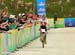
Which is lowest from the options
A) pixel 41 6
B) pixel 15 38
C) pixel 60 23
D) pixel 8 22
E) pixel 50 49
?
pixel 60 23

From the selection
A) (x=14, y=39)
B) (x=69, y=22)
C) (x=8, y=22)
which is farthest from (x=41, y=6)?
(x=14, y=39)

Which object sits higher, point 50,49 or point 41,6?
point 41,6

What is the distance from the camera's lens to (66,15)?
192 feet

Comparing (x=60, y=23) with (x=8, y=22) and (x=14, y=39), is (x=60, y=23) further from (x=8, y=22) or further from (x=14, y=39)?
(x=14, y=39)

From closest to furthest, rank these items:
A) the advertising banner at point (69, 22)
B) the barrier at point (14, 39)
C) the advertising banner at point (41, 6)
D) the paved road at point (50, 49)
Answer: the barrier at point (14, 39)
the paved road at point (50, 49)
the advertising banner at point (41, 6)
the advertising banner at point (69, 22)

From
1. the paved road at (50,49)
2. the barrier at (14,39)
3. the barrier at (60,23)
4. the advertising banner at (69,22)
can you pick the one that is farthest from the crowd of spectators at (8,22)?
the advertising banner at (69,22)

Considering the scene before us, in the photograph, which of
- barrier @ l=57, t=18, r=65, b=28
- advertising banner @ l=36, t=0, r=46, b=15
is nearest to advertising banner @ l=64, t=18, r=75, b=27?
barrier @ l=57, t=18, r=65, b=28

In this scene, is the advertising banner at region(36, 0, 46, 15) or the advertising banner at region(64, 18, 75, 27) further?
the advertising banner at region(64, 18, 75, 27)

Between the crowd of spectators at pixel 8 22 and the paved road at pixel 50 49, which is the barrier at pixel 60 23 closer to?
the paved road at pixel 50 49

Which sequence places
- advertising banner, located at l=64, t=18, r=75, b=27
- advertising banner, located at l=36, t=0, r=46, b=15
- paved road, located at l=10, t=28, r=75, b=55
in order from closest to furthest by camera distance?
1. paved road, located at l=10, t=28, r=75, b=55
2. advertising banner, located at l=36, t=0, r=46, b=15
3. advertising banner, located at l=64, t=18, r=75, b=27

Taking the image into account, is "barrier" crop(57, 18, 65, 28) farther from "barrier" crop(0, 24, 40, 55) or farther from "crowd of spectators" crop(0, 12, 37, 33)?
"crowd of spectators" crop(0, 12, 37, 33)

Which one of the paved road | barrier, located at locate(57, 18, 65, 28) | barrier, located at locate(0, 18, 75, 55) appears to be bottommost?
barrier, located at locate(57, 18, 65, 28)

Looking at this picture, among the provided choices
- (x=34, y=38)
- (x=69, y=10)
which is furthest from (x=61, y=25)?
(x=34, y=38)

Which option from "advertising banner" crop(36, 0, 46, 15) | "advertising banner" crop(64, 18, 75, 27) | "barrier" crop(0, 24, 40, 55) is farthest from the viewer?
"advertising banner" crop(64, 18, 75, 27)
